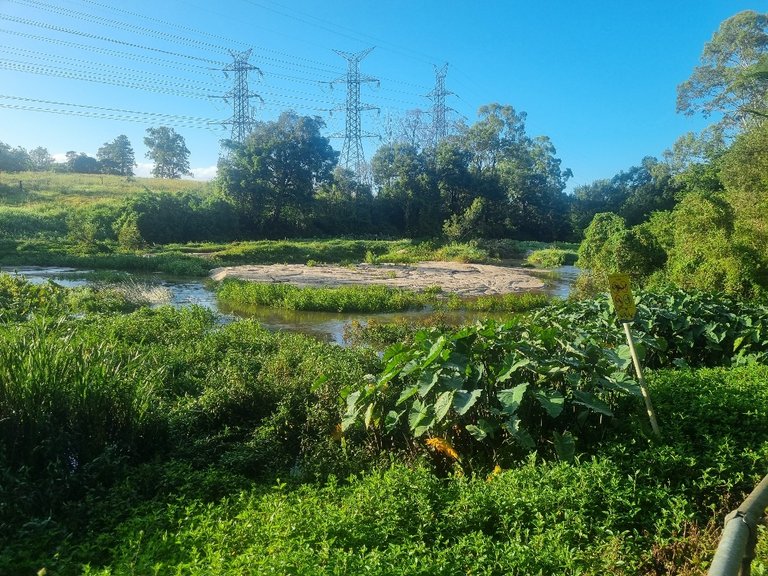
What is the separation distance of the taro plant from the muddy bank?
42.9ft

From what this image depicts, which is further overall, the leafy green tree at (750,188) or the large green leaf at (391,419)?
the leafy green tree at (750,188)

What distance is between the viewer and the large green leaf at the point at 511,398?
3.85 meters

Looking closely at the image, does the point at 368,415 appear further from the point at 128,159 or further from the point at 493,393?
the point at 128,159

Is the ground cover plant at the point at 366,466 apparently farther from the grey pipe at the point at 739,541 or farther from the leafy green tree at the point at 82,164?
the leafy green tree at the point at 82,164

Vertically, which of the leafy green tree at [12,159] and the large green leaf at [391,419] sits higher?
the leafy green tree at [12,159]

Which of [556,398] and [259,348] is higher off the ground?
[556,398]

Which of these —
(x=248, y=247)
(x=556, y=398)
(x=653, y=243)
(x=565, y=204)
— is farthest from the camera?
(x=565, y=204)

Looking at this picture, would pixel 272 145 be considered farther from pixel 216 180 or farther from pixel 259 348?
pixel 259 348

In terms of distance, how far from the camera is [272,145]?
3766 centimetres

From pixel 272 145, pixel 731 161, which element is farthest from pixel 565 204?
pixel 731 161

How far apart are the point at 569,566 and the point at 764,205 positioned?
9.10 metres

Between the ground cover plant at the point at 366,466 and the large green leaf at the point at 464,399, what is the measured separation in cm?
4

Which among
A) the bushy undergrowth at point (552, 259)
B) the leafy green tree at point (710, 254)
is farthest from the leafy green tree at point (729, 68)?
the leafy green tree at point (710, 254)

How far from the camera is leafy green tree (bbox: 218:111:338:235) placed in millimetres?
37250
